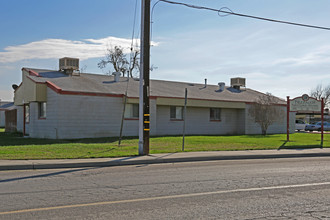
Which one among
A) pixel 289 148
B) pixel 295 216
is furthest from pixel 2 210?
pixel 289 148

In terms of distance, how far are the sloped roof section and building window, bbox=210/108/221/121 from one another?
1.09 m

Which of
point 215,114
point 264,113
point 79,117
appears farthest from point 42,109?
point 264,113

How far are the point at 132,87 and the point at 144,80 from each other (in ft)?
50.6

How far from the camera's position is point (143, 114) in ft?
51.8

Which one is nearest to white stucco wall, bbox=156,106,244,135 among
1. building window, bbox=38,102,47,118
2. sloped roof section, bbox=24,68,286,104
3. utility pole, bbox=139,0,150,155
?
sloped roof section, bbox=24,68,286,104

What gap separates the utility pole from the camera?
15797 mm

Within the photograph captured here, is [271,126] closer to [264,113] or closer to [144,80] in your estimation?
[264,113]

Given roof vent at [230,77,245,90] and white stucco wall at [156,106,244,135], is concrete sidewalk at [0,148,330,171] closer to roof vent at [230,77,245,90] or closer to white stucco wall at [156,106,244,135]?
white stucco wall at [156,106,244,135]

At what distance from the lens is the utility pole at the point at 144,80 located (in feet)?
51.8

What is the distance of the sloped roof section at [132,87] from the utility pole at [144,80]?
36.0 ft

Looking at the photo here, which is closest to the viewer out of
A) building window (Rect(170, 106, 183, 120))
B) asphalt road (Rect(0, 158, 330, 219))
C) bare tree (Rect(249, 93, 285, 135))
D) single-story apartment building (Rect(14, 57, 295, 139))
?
asphalt road (Rect(0, 158, 330, 219))

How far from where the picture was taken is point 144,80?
1592 cm

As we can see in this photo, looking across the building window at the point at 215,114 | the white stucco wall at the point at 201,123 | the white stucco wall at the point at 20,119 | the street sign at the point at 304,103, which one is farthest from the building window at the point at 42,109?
the street sign at the point at 304,103

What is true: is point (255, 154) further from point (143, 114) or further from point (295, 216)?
point (295, 216)
